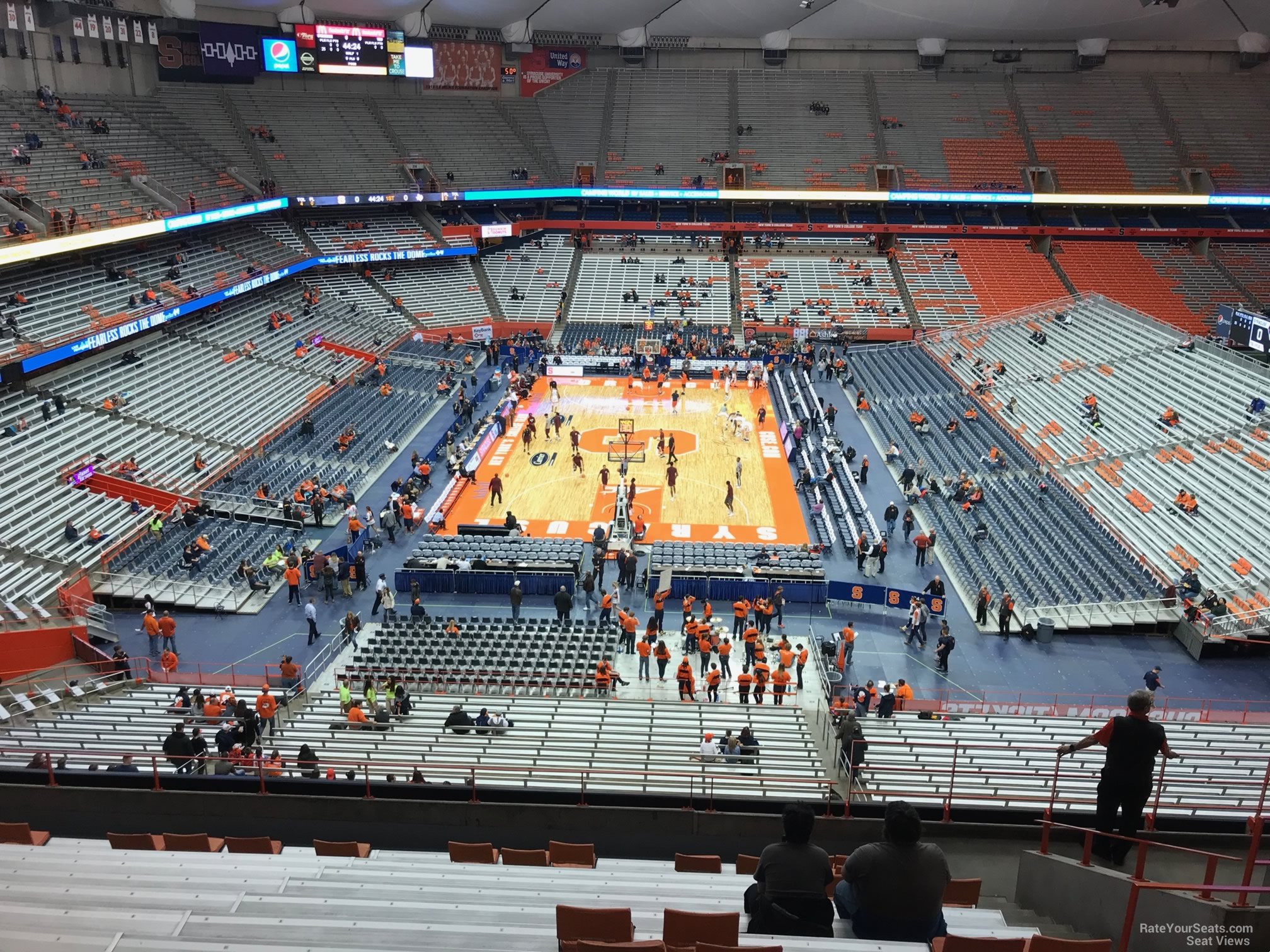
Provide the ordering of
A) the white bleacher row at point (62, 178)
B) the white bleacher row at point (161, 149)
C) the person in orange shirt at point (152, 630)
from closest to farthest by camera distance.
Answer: the person in orange shirt at point (152, 630)
the white bleacher row at point (62, 178)
the white bleacher row at point (161, 149)

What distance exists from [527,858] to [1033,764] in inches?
316

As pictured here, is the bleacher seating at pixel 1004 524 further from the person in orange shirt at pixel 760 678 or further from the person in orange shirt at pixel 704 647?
the person in orange shirt at pixel 760 678

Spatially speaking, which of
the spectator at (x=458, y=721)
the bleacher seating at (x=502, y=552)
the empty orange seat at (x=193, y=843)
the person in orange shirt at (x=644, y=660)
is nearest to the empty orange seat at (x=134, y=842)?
the empty orange seat at (x=193, y=843)

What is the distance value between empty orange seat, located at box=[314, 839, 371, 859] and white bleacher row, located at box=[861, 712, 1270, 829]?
→ 6168 mm

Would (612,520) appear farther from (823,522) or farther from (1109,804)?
(1109,804)

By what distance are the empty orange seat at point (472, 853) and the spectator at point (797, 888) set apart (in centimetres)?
441

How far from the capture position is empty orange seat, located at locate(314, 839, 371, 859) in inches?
389

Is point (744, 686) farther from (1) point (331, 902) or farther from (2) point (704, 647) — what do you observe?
(1) point (331, 902)

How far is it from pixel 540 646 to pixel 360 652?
3994 mm

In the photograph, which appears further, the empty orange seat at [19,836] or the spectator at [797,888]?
the empty orange seat at [19,836]

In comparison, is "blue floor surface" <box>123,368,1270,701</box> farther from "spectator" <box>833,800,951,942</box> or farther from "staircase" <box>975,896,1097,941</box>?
"spectator" <box>833,800,951,942</box>

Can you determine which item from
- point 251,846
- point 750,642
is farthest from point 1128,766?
point 750,642

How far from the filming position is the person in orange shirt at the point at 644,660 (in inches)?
776

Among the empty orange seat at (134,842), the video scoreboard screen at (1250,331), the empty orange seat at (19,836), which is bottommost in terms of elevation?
the empty orange seat at (134,842)
